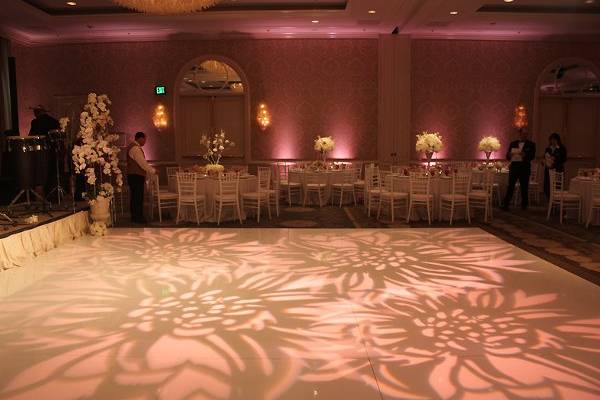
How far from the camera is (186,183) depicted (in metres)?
8.30

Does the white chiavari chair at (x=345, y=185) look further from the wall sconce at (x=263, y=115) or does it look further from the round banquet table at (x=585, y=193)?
the round banquet table at (x=585, y=193)

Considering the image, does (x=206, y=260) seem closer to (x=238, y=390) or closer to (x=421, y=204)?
(x=238, y=390)

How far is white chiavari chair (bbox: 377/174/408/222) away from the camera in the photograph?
860 cm

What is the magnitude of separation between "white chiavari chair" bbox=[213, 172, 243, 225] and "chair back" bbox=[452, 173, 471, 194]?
3.57 meters

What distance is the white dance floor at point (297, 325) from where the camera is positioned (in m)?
2.83

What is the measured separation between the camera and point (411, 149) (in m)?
12.2

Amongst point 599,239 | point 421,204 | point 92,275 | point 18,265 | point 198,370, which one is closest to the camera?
point 198,370

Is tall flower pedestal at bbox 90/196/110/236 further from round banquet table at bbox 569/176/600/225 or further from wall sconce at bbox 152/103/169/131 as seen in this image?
round banquet table at bbox 569/176/600/225

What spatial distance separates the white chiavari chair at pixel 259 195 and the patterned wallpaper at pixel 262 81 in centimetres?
302

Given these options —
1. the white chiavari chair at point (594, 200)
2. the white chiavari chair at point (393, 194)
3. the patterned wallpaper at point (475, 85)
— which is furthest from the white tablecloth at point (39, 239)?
the patterned wallpaper at point (475, 85)

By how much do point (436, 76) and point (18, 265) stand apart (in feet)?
32.4

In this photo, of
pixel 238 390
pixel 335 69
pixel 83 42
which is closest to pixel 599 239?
pixel 238 390

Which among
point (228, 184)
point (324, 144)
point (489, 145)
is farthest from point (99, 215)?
point (489, 145)

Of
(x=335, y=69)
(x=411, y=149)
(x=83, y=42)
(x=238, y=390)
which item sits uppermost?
(x=83, y=42)
